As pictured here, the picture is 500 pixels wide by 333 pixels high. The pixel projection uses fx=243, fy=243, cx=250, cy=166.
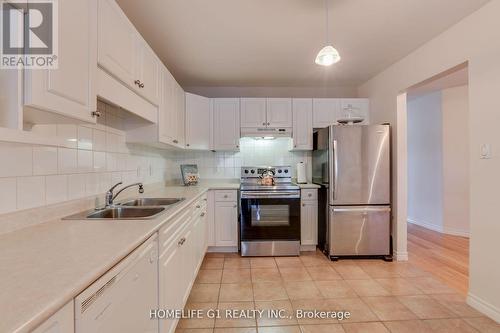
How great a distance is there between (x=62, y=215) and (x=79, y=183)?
0.25 metres

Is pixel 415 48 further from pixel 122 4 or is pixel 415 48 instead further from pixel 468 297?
pixel 122 4

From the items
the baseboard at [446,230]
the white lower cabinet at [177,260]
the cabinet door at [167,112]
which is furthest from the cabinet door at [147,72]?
the baseboard at [446,230]

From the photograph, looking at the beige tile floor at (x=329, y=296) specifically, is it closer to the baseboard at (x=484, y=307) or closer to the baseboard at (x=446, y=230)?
the baseboard at (x=484, y=307)

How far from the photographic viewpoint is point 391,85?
3033mm

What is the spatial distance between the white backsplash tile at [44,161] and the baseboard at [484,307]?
3.09m

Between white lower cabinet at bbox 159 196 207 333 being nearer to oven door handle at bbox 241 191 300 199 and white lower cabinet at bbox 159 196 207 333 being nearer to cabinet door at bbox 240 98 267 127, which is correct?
oven door handle at bbox 241 191 300 199

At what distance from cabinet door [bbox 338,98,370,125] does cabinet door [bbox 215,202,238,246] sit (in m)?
2.02

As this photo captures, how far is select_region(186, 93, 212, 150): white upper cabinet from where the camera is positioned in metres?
3.23

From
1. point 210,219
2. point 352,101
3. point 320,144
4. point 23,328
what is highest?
point 352,101

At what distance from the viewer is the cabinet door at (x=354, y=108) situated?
347cm

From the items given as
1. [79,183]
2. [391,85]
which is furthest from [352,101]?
[79,183]

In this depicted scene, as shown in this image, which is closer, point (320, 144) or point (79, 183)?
point (79, 183)

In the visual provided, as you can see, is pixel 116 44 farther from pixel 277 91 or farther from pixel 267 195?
pixel 277 91

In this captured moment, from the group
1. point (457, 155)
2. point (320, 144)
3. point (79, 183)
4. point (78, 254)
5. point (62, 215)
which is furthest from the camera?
point (457, 155)
